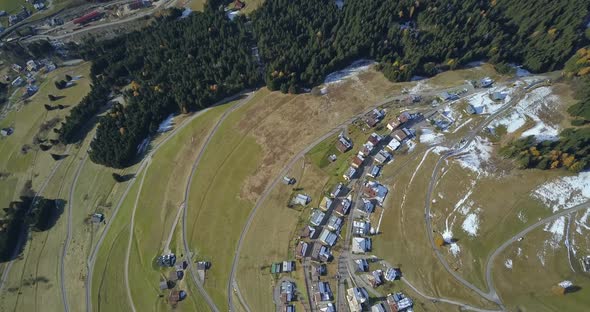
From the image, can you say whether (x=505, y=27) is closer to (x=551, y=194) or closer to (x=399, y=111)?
(x=399, y=111)

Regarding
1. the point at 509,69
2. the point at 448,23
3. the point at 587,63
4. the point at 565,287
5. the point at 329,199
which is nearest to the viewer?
the point at 565,287

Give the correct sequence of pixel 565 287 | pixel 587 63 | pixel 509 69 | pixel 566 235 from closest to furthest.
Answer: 1. pixel 565 287
2. pixel 566 235
3. pixel 587 63
4. pixel 509 69

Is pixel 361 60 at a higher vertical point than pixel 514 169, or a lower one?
higher

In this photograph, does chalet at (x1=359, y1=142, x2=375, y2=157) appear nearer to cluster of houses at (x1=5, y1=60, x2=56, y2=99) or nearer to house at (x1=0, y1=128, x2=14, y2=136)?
house at (x1=0, y1=128, x2=14, y2=136)

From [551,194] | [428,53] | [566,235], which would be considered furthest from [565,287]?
[428,53]

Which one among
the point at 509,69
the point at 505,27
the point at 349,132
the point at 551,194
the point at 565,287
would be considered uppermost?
the point at 505,27

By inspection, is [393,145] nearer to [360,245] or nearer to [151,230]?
[360,245]
